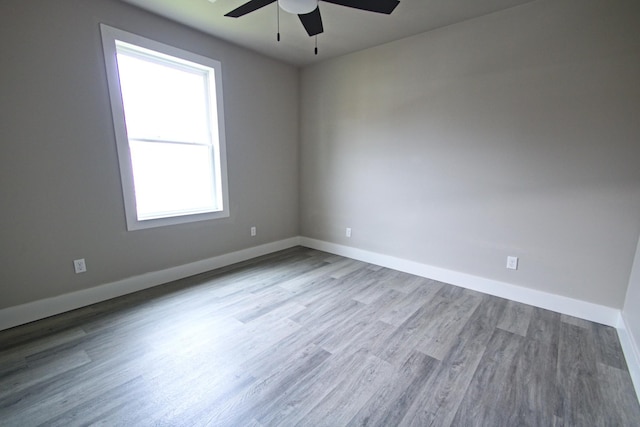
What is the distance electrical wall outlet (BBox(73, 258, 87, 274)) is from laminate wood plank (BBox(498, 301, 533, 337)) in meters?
3.58

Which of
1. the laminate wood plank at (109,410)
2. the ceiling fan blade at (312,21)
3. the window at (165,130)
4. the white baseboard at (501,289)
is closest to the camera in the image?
the laminate wood plank at (109,410)

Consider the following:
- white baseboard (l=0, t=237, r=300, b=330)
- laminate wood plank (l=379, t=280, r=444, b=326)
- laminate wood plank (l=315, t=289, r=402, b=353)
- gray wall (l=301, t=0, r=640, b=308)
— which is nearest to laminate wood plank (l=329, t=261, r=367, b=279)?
gray wall (l=301, t=0, r=640, b=308)

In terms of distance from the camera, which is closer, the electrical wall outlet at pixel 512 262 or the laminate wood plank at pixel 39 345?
the laminate wood plank at pixel 39 345

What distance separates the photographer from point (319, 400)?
1514 mm

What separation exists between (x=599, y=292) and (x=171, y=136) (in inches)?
166

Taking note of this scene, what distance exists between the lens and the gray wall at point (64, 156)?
203 cm

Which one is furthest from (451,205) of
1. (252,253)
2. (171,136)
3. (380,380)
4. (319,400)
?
(171,136)

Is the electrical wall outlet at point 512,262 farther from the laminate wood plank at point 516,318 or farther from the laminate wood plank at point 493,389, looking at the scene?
the laminate wood plank at point 493,389

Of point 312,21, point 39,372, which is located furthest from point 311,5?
point 39,372

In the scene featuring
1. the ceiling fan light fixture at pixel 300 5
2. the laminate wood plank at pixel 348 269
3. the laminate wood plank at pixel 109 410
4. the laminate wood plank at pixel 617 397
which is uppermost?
the ceiling fan light fixture at pixel 300 5

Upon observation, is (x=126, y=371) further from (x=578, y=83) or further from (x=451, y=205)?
(x=578, y=83)

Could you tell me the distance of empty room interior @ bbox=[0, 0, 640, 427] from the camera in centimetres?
160

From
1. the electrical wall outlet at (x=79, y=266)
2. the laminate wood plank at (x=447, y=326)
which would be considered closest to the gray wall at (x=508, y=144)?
the laminate wood plank at (x=447, y=326)

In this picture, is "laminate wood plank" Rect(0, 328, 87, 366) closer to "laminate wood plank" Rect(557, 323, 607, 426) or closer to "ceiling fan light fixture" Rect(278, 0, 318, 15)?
"ceiling fan light fixture" Rect(278, 0, 318, 15)
